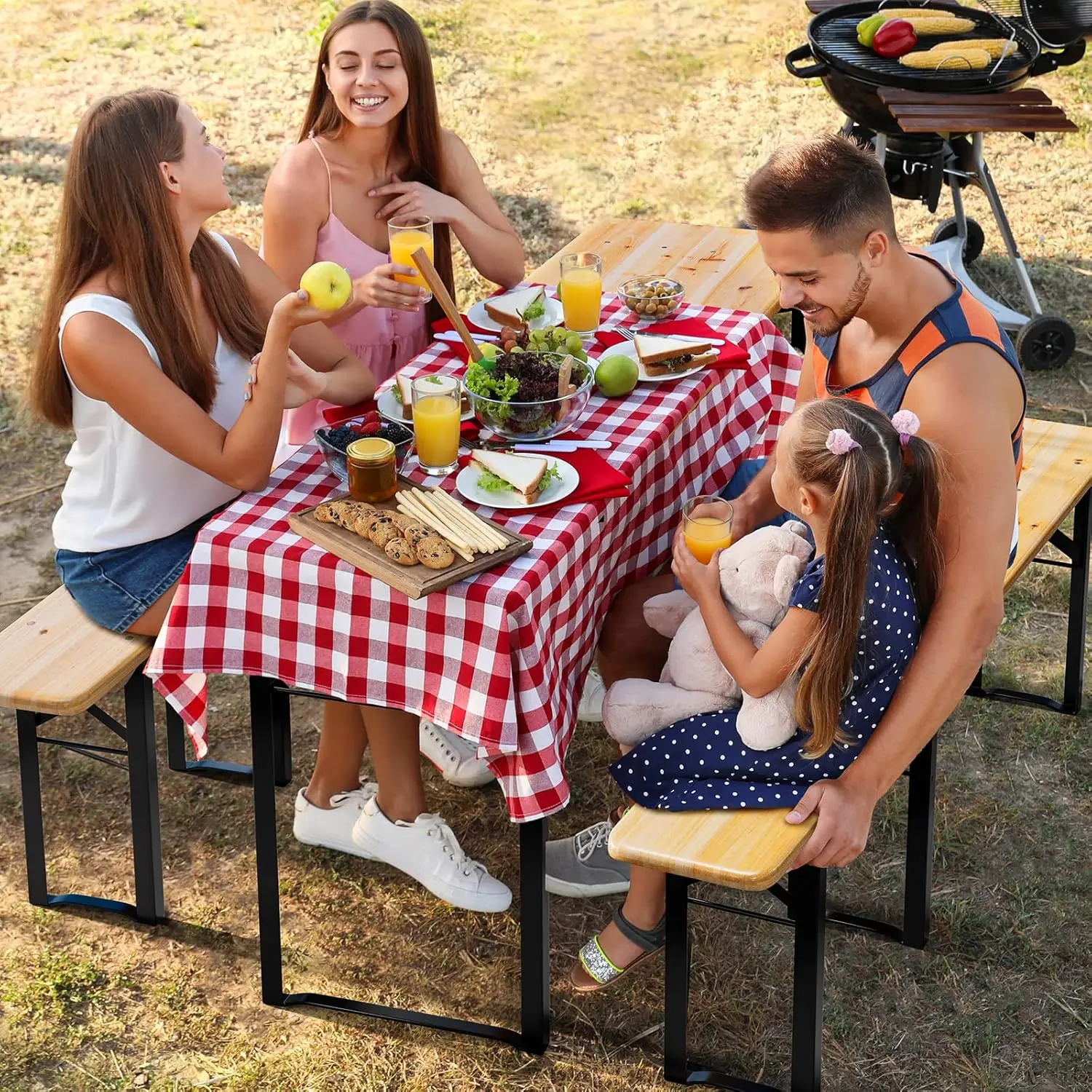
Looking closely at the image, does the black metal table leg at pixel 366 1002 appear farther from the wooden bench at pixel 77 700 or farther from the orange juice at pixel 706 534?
the orange juice at pixel 706 534

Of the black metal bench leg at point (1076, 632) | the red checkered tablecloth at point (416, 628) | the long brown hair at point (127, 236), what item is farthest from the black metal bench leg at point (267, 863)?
the black metal bench leg at point (1076, 632)

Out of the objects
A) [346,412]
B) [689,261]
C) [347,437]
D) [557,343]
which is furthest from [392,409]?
[689,261]

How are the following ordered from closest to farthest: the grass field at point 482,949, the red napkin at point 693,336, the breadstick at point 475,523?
the breadstick at point 475,523
the grass field at point 482,949
the red napkin at point 693,336

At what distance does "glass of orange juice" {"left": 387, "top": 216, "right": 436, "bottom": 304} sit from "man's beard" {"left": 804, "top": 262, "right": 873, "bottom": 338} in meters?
1.14

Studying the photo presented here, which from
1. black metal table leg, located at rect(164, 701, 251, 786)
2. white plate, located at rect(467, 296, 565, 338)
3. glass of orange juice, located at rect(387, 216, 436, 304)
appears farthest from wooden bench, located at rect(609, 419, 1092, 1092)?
glass of orange juice, located at rect(387, 216, 436, 304)

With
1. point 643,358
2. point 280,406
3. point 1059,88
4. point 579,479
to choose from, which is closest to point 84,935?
point 280,406

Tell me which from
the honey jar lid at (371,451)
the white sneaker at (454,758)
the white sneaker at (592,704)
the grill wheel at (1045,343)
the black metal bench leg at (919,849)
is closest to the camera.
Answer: the honey jar lid at (371,451)

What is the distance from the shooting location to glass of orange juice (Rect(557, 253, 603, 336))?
3.62m

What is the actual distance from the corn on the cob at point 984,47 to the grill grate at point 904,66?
32mm

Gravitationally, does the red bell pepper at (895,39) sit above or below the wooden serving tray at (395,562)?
above

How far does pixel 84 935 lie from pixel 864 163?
8.16 ft

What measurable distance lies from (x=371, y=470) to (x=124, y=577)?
0.79m

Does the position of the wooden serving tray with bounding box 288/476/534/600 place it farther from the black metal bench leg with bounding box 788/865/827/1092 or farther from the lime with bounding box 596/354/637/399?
the black metal bench leg with bounding box 788/865/827/1092

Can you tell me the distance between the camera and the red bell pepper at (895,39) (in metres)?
5.69
